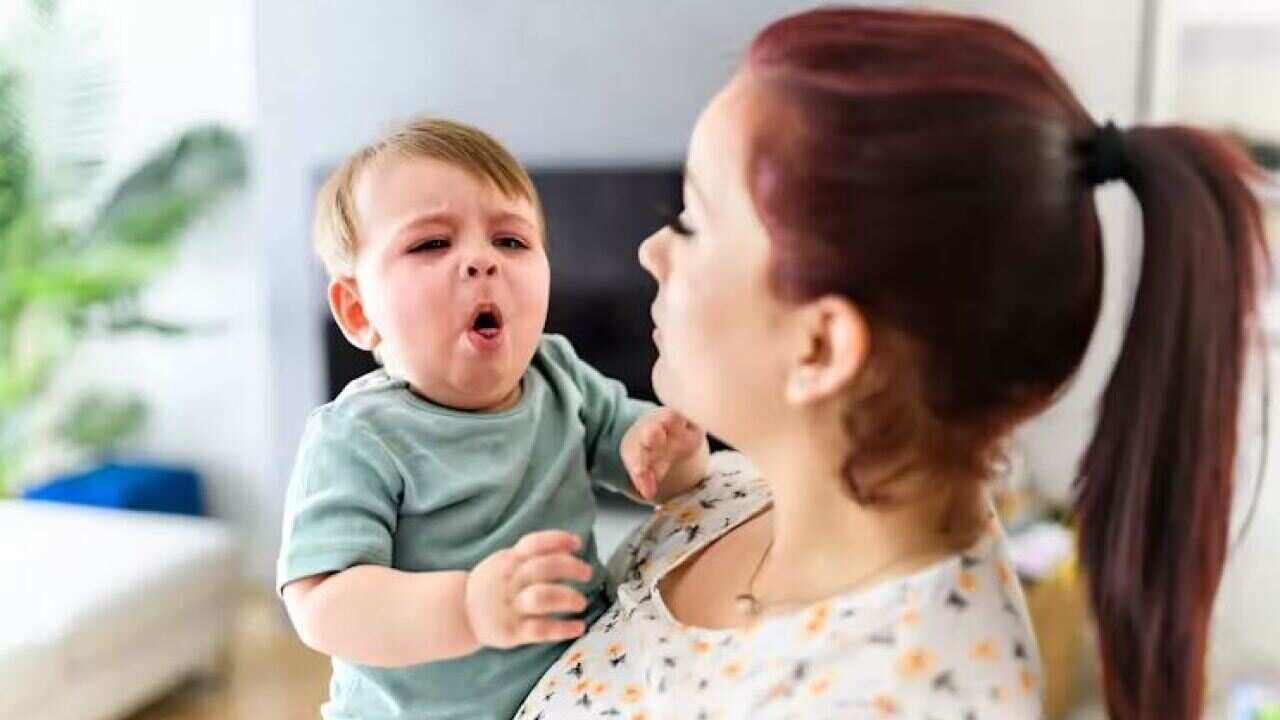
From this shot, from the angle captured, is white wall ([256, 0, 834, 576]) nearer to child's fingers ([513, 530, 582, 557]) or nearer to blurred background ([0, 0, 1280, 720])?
blurred background ([0, 0, 1280, 720])

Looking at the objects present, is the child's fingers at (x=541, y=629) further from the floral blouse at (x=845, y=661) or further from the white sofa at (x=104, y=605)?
the white sofa at (x=104, y=605)

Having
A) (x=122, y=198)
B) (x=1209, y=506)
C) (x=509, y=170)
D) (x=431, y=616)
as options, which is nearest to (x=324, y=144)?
(x=122, y=198)

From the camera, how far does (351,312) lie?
0.79 meters

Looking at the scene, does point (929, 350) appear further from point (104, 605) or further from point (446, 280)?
point (104, 605)

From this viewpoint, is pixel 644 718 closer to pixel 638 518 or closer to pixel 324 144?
pixel 638 518

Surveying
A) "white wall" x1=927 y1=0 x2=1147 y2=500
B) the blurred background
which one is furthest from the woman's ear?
"white wall" x1=927 y1=0 x2=1147 y2=500

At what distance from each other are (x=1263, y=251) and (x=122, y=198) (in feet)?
8.72

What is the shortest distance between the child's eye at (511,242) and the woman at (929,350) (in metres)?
0.12

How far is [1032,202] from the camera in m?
0.56

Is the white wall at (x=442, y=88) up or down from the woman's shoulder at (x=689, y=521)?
up

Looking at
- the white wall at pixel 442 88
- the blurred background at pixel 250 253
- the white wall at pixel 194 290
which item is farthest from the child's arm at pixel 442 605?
the white wall at pixel 194 290

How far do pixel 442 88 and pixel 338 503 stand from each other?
1511mm

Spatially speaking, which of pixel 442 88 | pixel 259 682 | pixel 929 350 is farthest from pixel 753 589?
pixel 259 682

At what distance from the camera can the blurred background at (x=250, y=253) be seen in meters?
1.99
